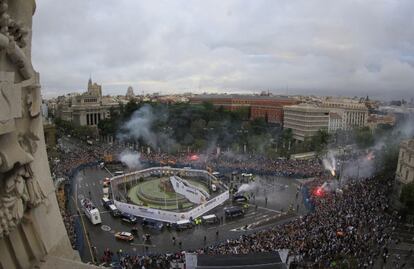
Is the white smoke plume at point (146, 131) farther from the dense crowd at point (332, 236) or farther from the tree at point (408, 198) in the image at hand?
the tree at point (408, 198)

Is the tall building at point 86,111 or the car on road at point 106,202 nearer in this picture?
the car on road at point 106,202

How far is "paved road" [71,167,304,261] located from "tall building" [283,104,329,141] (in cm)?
4522

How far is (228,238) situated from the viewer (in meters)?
21.0

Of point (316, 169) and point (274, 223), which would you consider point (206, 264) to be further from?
point (316, 169)

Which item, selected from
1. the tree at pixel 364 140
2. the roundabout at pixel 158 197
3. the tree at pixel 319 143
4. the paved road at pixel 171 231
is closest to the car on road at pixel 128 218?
the paved road at pixel 171 231

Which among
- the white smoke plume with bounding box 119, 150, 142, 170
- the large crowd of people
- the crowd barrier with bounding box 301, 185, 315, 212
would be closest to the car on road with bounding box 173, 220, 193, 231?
the large crowd of people

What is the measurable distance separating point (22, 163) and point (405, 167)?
1129 inches

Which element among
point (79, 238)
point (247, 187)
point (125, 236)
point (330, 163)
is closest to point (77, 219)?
point (79, 238)

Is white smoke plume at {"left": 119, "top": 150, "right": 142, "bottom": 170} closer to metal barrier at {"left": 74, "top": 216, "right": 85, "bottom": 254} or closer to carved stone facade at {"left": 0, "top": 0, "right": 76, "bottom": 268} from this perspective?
metal barrier at {"left": 74, "top": 216, "right": 85, "bottom": 254}

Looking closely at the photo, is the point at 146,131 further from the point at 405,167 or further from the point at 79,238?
the point at 405,167

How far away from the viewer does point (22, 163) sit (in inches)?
195

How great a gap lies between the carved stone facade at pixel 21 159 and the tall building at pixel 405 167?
26695mm

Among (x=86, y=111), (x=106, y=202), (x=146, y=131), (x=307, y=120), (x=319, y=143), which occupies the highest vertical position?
(x=86, y=111)

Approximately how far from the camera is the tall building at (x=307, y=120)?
74.8m
